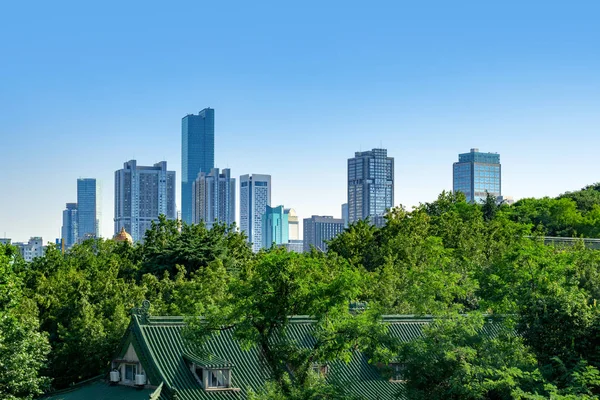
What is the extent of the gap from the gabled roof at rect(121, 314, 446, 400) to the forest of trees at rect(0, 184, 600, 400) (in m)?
1.26

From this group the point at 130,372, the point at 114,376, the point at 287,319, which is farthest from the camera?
the point at 114,376

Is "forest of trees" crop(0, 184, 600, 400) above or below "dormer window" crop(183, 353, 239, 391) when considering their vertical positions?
above

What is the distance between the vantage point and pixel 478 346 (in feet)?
89.1

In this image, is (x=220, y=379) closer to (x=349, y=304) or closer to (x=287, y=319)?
(x=287, y=319)

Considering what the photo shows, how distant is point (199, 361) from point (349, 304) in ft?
32.4

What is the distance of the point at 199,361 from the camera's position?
32.3 m

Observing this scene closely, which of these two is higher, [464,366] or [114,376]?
[464,366]

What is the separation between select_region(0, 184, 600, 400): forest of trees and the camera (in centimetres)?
2661

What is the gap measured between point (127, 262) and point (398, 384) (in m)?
27.1

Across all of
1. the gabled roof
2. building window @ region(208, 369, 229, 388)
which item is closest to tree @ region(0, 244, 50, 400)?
the gabled roof

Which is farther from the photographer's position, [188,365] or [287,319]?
[188,365]

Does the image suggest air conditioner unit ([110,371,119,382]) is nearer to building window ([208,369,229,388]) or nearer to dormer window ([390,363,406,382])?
building window ([208,369,229,388])

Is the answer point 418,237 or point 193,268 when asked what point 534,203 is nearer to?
point 418,237

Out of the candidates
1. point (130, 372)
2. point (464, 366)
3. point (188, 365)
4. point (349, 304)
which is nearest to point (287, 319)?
point (464, 366)
